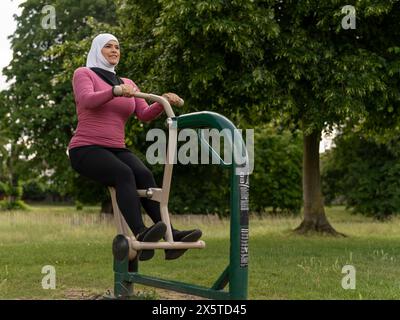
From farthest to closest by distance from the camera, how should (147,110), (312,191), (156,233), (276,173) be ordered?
(276,173) → (312,191) → (147,110) → (156,233)

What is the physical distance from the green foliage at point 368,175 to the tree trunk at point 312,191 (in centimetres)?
1008

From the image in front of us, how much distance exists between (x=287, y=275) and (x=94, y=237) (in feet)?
25.7

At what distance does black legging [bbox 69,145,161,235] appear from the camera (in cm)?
493

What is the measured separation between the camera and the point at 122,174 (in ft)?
16.4

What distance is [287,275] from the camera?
759cm

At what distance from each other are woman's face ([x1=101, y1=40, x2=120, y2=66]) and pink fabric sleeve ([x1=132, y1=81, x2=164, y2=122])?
0.30 metres

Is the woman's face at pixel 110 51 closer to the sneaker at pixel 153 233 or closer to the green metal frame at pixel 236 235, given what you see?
the green metal frame at pixel 236 235

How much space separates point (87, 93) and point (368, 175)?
2242cm

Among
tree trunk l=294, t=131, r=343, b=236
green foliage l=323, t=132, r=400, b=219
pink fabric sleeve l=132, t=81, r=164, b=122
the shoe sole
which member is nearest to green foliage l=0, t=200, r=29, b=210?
green foliage l=323, t=132, r=400, b=219

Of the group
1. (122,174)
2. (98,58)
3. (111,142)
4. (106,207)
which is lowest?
(106,207)

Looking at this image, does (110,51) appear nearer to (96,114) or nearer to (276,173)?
(96,114)

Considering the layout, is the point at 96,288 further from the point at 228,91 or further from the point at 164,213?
the point at 228,91

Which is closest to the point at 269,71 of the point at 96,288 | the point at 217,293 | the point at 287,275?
the point at 287,275

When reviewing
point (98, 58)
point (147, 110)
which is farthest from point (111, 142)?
point (98, 58)
